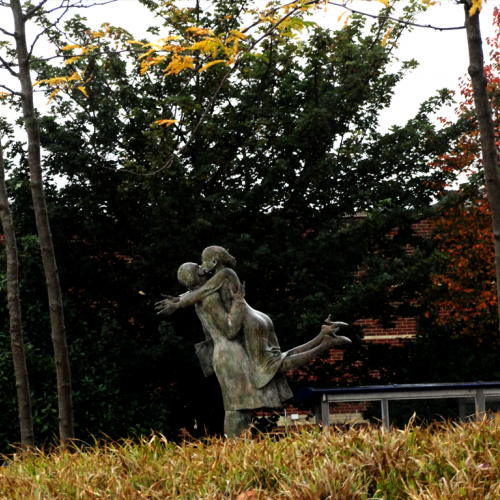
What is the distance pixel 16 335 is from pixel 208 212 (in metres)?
4.47

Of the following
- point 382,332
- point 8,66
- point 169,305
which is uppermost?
point 8,66

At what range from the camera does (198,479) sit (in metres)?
4.71

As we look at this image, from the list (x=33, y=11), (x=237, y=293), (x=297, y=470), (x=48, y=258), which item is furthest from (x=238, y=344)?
(x=33, y=11)

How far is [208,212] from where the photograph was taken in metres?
13.4

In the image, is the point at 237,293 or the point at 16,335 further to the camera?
the point at 16,335

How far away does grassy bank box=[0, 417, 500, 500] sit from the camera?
4359 millimetres

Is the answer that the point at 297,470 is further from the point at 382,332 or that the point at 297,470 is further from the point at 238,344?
the point at 382,332

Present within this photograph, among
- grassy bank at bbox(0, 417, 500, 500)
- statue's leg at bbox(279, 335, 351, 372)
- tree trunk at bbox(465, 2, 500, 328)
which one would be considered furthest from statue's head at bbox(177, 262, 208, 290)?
grassy bank at bbox(0, 417, 500, 500)

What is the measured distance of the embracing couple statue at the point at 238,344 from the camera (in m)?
8.59

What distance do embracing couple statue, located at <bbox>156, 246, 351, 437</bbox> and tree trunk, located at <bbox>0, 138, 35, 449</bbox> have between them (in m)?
2.03

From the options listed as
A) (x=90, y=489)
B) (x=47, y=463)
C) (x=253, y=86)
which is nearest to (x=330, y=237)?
(x=253, y=86)

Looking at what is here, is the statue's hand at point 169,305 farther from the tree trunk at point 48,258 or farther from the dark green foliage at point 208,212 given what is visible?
the dark green foliage at point 208,212

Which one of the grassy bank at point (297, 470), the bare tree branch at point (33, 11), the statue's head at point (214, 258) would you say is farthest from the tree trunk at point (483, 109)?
the bare tree branch at point (33, 11)

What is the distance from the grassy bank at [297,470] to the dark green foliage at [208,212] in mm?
6966
